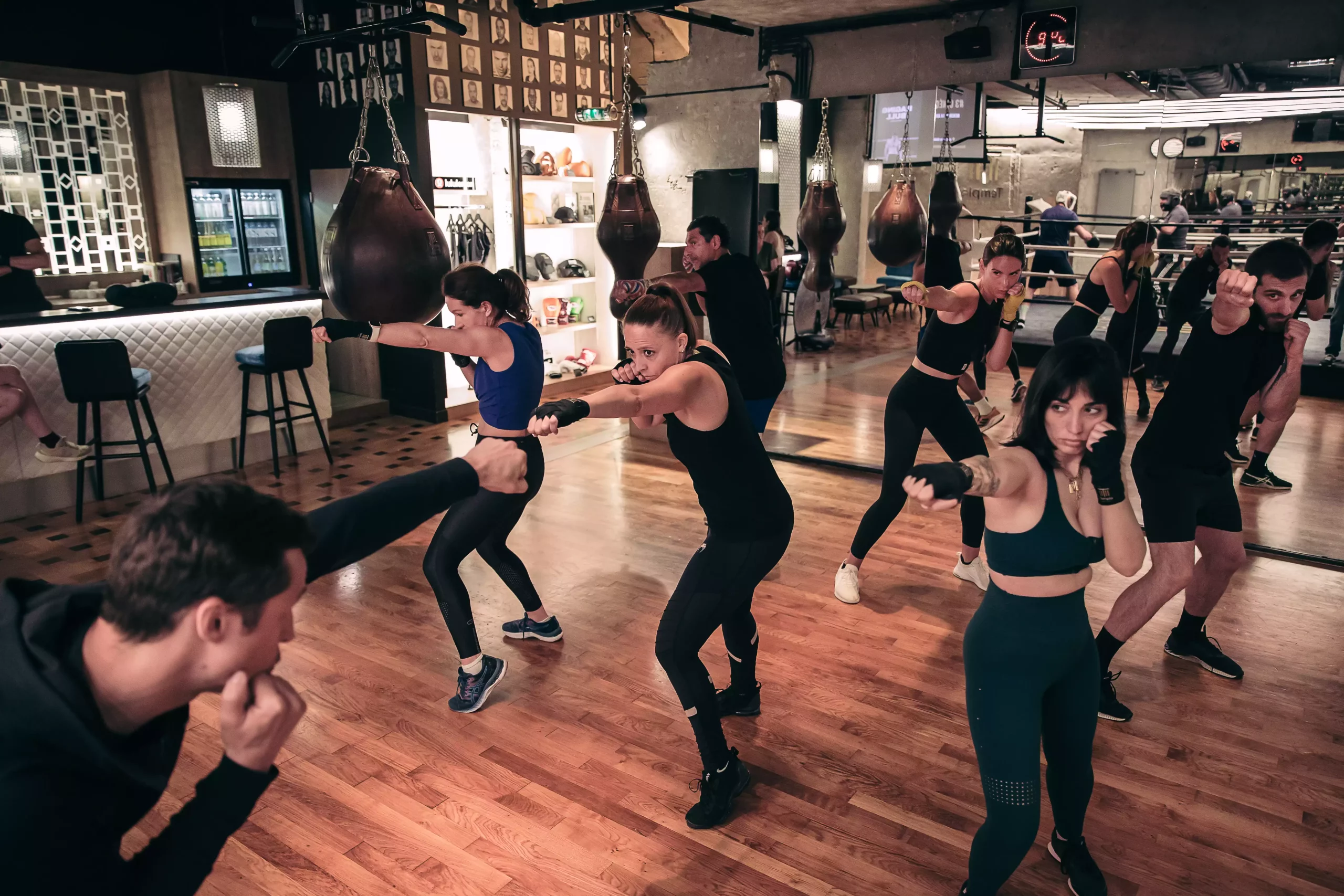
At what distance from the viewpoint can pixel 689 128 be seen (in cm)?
670

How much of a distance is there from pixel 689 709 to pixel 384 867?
3.07 ft

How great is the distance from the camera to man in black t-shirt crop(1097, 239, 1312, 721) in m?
2.86

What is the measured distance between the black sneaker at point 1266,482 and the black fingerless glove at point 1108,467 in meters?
4.26

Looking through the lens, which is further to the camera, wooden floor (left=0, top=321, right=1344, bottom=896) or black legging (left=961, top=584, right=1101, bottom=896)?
wooden floor (left=0, top=321, right=1344, bottom=896)

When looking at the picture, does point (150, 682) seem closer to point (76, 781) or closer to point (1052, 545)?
point (76, 781)

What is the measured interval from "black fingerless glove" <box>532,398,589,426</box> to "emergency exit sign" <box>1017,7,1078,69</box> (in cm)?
433

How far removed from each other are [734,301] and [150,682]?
365cm

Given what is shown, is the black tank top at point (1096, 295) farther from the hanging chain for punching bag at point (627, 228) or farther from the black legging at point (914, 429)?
the hanging chain for punching bag at point (627, 228)

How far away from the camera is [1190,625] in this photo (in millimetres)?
3484

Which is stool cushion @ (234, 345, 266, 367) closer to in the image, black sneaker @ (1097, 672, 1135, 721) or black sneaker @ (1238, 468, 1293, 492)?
black sneaker @ (1097, 672, 1135, 721)

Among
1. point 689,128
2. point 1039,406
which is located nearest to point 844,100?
point 689,128

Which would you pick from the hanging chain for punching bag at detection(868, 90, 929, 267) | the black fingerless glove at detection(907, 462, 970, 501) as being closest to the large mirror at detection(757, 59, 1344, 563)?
the hanging chain for punching bag at detection(868, 90, 929, 267)

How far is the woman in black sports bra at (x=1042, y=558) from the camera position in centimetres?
187

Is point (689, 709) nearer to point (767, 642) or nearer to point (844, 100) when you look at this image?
point (767, 642)
